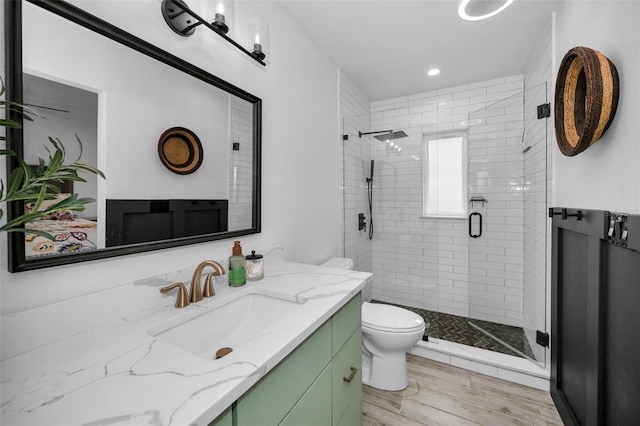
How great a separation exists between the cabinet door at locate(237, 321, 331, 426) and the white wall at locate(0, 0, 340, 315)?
2.09ft

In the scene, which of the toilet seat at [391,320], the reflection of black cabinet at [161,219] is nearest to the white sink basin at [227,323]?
the reflection of black cabinet at [161,219]

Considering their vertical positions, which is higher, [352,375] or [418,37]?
[418,37]

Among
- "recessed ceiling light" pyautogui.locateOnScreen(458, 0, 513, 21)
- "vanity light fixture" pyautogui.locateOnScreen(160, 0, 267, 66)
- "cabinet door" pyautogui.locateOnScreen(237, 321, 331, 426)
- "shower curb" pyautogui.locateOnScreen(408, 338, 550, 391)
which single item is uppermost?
"recessed ceiling light" pyautogui.locateOnScreen(458, 0, 513, 21)

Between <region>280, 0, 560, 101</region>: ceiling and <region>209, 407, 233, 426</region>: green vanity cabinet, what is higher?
<region>280, 0, 560, 101</region>: ceiling

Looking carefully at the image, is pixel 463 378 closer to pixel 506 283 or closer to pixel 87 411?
pixel 506 283

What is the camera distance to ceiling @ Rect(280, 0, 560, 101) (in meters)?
1.83

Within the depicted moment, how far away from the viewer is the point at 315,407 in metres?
0.95

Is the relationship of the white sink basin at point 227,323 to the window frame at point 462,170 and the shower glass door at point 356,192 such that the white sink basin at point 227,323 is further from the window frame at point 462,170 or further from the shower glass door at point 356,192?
the window frame at point 462,170

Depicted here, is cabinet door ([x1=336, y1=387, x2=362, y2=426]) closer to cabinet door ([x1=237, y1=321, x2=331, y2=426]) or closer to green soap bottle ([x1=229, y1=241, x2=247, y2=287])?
cabinet door ([x1=237, y1=321, x2=331, y2=426])

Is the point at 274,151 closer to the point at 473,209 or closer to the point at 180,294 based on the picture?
the point at 180,294

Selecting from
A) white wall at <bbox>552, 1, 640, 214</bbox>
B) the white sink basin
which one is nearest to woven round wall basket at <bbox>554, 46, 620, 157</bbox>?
white wall at <bbox>552, 1, 640, 214</bbox>

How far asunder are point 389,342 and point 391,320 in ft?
0.48

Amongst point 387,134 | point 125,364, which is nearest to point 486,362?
point 387,134

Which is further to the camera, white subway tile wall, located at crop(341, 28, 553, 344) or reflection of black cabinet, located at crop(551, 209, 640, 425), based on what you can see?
white subway tile wall, located at crop(341, 28, 553, 344)
